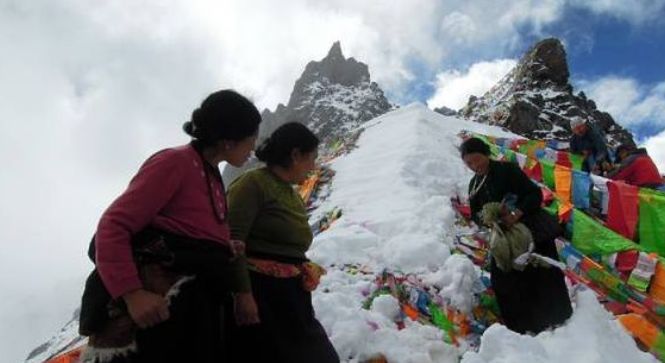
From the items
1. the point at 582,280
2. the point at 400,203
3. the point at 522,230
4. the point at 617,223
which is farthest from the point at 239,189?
the point at 617,223

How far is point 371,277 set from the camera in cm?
579

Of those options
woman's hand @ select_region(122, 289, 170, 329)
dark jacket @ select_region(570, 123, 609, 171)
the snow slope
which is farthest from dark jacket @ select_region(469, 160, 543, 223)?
dark jacket @ select_region(570, 123, 609, 171)

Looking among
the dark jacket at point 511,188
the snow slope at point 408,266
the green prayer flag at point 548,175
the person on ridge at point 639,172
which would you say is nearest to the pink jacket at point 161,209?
the snow slope at point 408,266

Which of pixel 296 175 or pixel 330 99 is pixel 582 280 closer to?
pixel 296 175

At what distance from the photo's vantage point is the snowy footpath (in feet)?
11.6

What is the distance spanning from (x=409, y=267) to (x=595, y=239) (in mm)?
2637

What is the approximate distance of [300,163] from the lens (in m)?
3.38

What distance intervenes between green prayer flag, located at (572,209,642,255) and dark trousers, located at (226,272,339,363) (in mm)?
5022

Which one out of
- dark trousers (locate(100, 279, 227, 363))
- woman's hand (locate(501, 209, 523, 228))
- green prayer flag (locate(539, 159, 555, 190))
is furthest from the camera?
green prayer flag (locate(539, 159, 555, 190))

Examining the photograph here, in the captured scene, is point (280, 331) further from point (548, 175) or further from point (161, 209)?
point (548, 175)

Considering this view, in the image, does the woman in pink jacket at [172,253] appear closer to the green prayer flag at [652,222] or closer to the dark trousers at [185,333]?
the dark trousers at [185,333]

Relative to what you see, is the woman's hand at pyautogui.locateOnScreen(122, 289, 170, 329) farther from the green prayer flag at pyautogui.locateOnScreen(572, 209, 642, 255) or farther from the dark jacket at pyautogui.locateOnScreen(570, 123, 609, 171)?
the dark jacket at pyautogui.locateOnScreen(570, 123, 609, 171)

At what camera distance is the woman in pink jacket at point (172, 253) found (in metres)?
2.26

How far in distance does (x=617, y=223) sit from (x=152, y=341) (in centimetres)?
763
